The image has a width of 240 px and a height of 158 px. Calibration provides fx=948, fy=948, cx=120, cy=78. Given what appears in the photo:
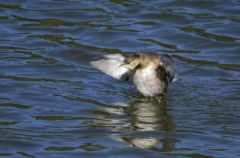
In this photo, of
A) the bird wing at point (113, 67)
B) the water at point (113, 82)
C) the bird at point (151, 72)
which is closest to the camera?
the water at point (113, 82)

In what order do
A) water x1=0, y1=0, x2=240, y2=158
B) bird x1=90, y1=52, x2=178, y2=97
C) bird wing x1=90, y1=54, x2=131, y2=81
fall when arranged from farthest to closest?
bird wing x1=90, y1=54, x2=131, y2=81 → bird x1=90, y1=52, x2=178, y2=97 → water x1=0, y1=0, x2=240, y2=158

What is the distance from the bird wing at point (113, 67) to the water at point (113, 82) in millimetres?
232

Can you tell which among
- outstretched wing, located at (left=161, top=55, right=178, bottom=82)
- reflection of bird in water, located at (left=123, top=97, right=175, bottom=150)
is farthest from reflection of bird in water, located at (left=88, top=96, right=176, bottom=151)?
outstretched wing, located at (left=161, top=55, right=178, bottom=82)

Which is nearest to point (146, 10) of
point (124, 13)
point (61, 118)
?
point (124, 13)

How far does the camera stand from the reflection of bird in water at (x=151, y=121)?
32.1 ft

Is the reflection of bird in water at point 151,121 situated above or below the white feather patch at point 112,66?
below

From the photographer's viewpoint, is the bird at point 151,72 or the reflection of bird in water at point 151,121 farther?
the bird at point 151,72

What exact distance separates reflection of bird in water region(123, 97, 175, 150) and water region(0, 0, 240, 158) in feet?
0.04

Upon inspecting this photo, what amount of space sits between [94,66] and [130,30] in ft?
8.85

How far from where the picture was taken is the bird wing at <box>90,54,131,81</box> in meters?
12.0

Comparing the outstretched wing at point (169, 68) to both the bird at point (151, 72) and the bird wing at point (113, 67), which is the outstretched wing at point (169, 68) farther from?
the bird wing at point (113, 67)

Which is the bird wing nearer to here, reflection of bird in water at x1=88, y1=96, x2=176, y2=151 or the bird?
the bird

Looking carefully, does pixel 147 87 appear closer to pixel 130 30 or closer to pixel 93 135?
pixel 93 135

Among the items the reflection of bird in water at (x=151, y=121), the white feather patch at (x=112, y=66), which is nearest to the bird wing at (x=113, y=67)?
the white feather patch at (x=112, y=66)
